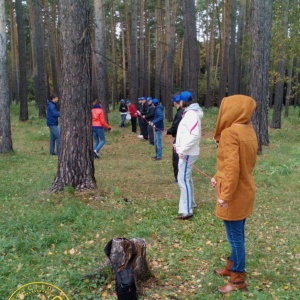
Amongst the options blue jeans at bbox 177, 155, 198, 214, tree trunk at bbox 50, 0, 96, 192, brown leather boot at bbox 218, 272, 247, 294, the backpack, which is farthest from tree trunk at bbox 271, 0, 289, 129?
the backpack

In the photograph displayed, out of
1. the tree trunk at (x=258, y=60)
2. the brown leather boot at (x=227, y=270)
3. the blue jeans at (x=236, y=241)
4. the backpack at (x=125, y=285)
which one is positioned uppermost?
the tree trunk at (x=258, y=60)

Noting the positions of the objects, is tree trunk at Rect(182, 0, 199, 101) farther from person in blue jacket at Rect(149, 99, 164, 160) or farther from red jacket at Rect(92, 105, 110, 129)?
red jacket at Rect(92, 105, 110, 129)

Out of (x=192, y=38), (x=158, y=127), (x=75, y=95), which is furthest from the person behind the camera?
(x=192, y=38)

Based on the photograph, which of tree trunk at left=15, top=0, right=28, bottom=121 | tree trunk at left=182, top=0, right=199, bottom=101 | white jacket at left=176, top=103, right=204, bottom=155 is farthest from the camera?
tree trunk at left=15, top=0, right=28, bottom=121

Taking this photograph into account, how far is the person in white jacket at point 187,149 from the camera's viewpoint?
5.84m

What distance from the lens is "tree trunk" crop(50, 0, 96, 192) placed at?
660 cm

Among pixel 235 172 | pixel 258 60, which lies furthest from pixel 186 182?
pixel 258 60

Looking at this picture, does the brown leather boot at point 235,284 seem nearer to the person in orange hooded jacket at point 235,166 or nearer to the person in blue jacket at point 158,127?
the person in orange hooded jacket at point 235,166

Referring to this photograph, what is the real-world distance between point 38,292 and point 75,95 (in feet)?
12.8

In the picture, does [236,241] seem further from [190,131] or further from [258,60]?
[258,60]

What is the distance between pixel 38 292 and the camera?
12.1 feet

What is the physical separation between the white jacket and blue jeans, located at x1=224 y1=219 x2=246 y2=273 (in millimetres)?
2262

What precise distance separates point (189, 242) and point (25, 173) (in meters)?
5.61

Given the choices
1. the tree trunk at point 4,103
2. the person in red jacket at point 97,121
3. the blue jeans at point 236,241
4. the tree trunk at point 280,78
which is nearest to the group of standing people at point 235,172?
the blue jeans at point 236,241
